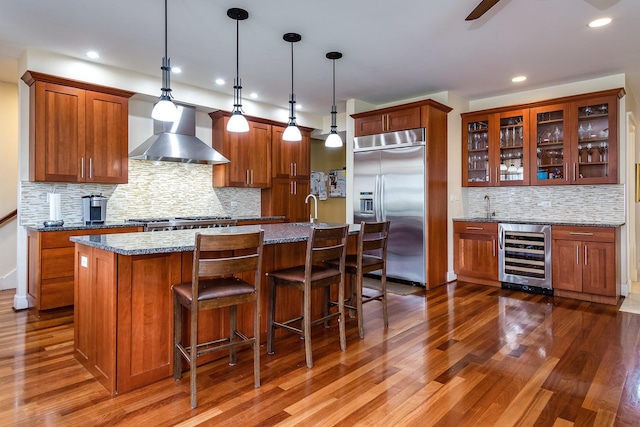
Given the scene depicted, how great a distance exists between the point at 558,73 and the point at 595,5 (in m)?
1.72

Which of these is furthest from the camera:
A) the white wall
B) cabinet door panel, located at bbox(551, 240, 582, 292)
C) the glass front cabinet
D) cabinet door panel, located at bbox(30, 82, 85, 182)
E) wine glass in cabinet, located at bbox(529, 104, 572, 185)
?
the white wall

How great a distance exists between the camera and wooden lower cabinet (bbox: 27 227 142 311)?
3.72 m

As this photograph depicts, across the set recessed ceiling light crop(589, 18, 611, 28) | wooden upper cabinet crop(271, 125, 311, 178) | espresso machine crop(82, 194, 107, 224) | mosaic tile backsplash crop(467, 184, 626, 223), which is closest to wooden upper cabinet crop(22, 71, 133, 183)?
espresso machine crop(82, 194, 107, 224)

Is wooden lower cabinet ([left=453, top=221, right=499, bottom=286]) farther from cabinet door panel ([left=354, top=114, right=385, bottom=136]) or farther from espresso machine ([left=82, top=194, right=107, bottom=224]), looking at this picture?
espresso machine ([left=82, top=194, right=107, bottom=224])

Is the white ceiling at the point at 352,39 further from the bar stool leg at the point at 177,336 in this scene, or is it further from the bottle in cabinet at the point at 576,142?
the bar stool leg at the point at 177,336

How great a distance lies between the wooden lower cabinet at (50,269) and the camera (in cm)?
372

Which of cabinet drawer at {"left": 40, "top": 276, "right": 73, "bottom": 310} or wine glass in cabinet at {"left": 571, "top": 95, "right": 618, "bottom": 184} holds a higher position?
wine glass in cabinet at {"left": 571, "top": 95, "right": 618, "bottom": 184}

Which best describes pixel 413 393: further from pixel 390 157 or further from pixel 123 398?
pixel 390 157

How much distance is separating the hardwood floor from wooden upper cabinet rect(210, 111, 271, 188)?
9.24 feet

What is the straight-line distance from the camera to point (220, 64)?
4250 millimetres

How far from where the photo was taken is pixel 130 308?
2246 millimetres

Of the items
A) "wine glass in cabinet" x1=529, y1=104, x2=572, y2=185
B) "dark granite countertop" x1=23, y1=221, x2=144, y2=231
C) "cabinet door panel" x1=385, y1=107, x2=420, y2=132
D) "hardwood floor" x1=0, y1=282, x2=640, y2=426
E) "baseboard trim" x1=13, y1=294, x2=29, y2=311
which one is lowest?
"hardwood floor" x1=0, y1=282, x2=640, y2=426

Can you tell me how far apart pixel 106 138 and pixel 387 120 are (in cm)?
353

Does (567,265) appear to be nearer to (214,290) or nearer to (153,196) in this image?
(214,290)
